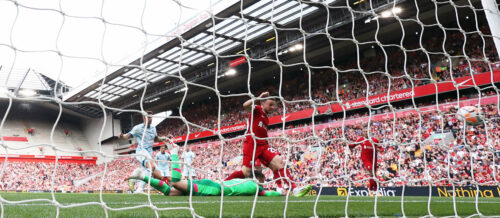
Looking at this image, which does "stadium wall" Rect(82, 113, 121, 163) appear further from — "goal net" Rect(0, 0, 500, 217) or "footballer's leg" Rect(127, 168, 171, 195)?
"footballer's leg" Rect(127, 168, 171, 195)

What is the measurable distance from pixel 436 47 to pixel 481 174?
9.10m

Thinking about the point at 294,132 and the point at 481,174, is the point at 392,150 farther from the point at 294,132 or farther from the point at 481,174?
the point at 294,132

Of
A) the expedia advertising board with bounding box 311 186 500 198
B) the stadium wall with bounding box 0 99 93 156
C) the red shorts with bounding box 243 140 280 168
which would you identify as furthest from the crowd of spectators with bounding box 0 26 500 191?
the stadium wall with bounding box 0 99 93 156

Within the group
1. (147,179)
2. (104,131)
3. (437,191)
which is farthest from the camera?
(104,131)

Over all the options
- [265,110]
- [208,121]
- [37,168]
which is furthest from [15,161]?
[265,110]

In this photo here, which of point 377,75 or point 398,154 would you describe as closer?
point 398,154

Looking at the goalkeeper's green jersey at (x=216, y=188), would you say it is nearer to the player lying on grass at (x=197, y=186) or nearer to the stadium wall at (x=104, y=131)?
the player lying on grass at (x=197, y=186)

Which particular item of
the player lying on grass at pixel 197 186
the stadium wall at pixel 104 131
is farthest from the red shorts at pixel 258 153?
the stadium wall at pixel 104 131

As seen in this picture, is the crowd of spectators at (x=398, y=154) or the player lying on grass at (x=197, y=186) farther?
the crowd of spectators at (x=398, y=154)

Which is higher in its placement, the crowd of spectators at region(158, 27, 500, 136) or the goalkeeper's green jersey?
the crowd of spectators at region(158, 27, 500, 136)

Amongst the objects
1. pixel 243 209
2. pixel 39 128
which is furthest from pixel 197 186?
pixel 39 128

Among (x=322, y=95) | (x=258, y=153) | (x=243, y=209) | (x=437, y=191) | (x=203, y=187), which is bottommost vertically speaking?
(x=437, y=191)

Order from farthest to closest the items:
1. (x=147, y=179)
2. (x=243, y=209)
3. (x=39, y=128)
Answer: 1. (x=39, y=128)
2. (x=147, y=179)
3. (x=243, y=209)

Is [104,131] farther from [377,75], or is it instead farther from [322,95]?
[377,75]
